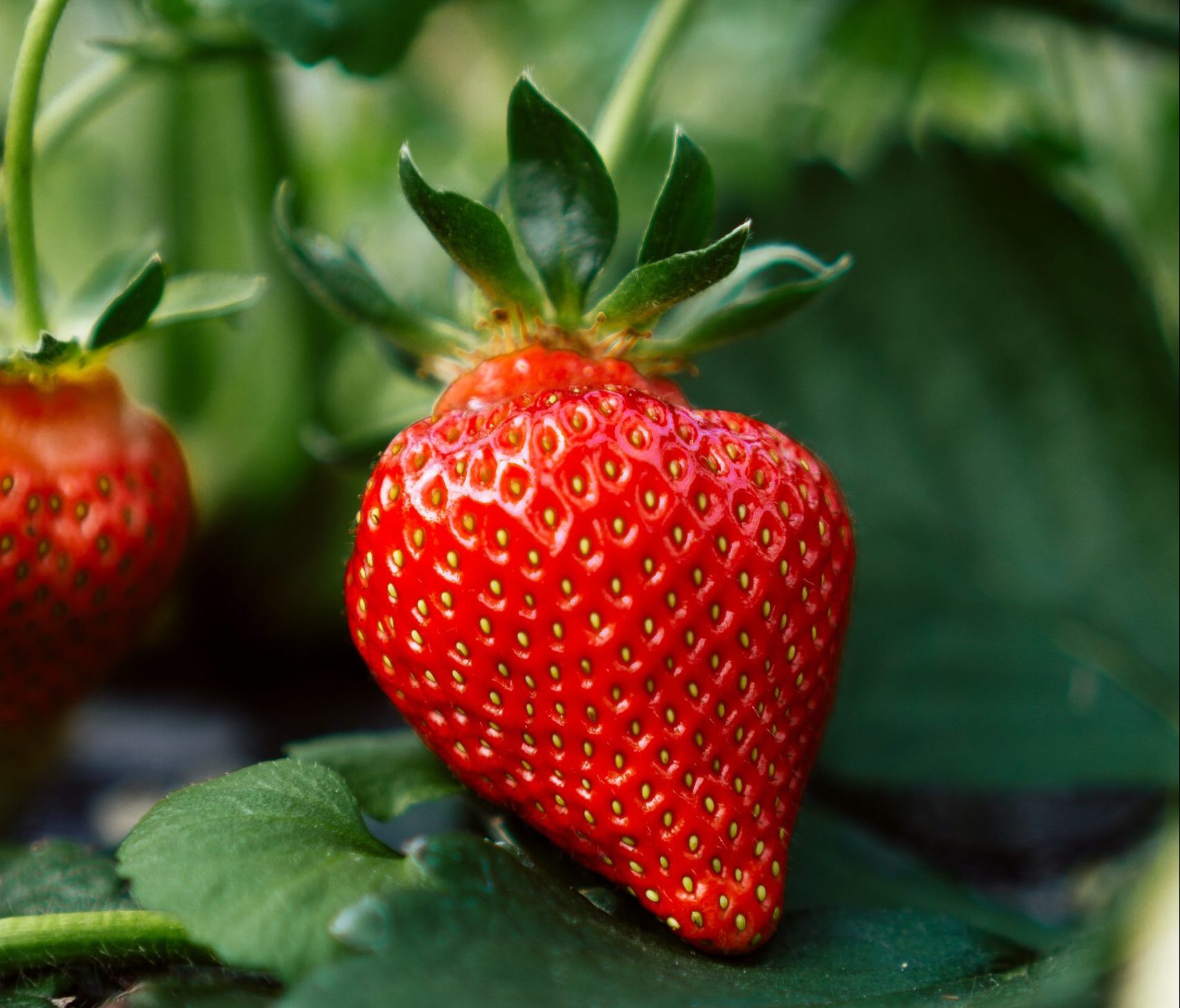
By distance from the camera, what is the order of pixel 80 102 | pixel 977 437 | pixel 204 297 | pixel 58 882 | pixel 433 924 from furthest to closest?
pixel 977 437
pixel 80 102
pixel 204 297
pixel 58 882
pixel 433 924

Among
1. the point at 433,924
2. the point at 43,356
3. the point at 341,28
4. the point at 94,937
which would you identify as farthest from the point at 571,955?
the point at 341,28

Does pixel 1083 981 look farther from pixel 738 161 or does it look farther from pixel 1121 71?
pixel 1121 71

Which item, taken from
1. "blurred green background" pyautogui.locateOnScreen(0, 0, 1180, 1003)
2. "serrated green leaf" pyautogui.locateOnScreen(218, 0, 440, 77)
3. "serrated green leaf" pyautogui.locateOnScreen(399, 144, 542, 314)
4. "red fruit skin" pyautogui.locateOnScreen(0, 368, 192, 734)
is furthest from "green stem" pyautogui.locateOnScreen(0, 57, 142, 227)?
"serrated green leaf" pyautogui.locateOnScreen(399, 144, 542, 314)

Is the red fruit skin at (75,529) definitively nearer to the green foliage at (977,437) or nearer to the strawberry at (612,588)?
the strawberry at (612,588)

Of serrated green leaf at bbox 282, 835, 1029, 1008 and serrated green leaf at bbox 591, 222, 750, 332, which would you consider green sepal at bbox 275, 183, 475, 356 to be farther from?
serrated green leaf at bbox 282, 835, 1029, 1008

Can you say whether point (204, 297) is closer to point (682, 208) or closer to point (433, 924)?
point (682, 208)

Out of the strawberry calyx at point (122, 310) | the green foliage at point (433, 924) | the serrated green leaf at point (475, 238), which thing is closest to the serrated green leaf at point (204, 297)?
the strawberry calyx at point (122, 310)
